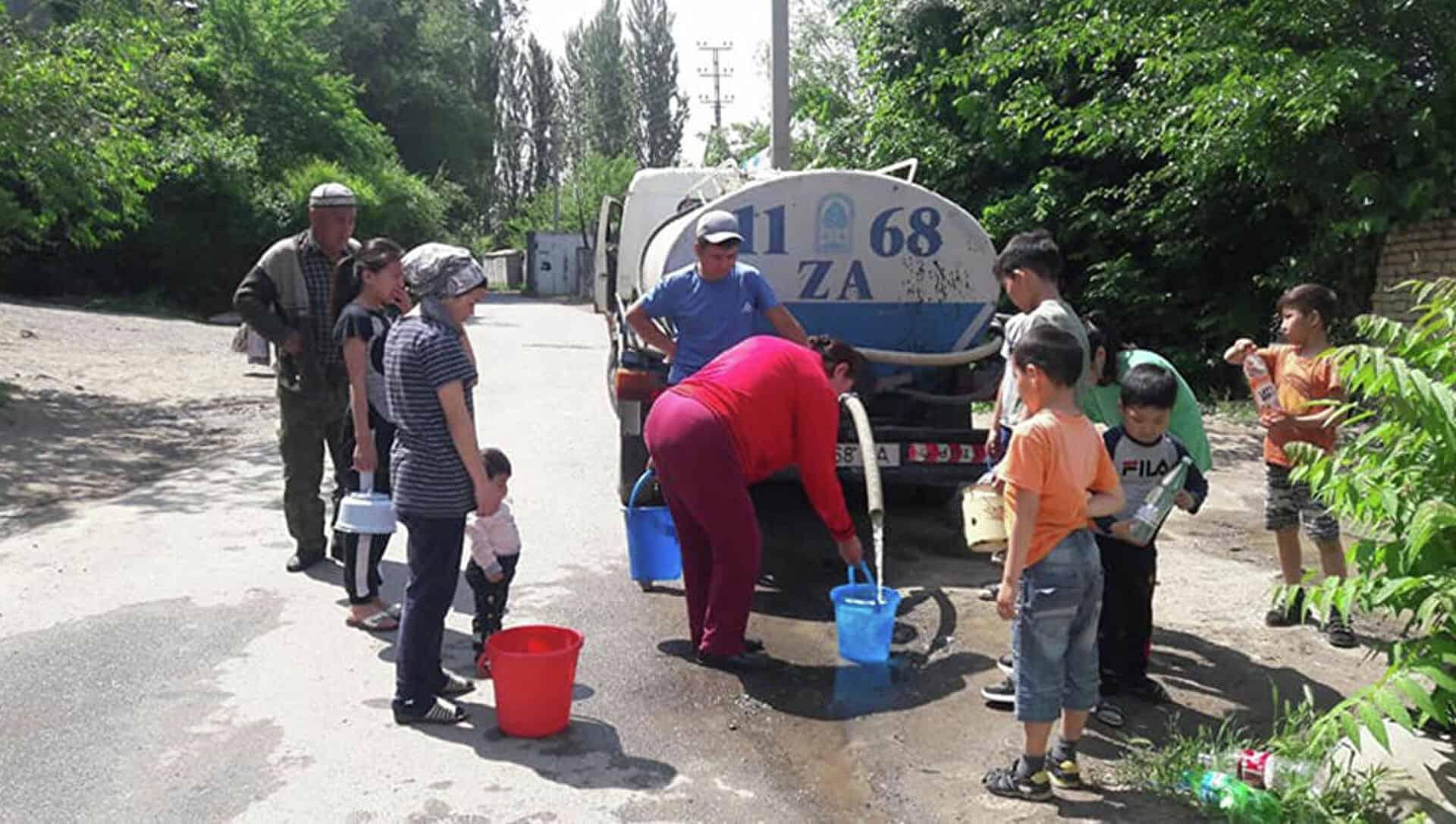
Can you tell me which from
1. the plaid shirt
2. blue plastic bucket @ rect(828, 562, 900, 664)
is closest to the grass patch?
blue plastic bucket @ rect(828, 562, 900, 664)

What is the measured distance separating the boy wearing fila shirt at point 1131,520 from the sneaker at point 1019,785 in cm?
94

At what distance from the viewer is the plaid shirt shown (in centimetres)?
609

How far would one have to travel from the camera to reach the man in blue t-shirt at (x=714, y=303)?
5484mm

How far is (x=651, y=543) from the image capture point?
565 cm

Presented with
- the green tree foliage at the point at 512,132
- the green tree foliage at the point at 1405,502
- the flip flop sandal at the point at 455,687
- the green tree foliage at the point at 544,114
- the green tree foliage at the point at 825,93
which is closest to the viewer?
the green tree foliage at the point at 1405,502

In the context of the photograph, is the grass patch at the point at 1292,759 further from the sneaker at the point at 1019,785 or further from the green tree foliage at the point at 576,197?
the green tree foliage at the point at 576,197

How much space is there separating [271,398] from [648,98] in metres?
55.6

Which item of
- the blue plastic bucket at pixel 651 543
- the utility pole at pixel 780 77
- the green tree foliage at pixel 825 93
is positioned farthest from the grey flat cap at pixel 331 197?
the green tree foliage at pixel 825 93

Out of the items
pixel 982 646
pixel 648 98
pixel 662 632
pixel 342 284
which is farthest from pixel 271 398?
pixel 648 98

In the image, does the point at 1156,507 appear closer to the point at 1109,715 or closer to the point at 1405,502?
the point at 1109,715

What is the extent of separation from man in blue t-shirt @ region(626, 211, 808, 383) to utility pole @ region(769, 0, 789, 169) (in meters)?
8.96

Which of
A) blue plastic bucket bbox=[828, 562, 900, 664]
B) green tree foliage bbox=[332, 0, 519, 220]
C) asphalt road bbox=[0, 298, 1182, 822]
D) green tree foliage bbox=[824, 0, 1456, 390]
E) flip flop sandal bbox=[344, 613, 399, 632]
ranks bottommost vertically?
asphalt road bbox=[0, 298, 1182, 822]

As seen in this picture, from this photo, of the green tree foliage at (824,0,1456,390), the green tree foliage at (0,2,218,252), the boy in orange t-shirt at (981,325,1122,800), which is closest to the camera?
the boy in orange t-shirt at (981,325,1122,800)

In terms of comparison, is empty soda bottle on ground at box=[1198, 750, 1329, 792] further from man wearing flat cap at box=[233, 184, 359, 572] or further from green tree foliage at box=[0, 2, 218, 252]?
green tree foliage at box=[0, 2, 218, 252]
